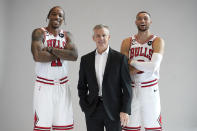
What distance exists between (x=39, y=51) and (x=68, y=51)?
1.08 feet

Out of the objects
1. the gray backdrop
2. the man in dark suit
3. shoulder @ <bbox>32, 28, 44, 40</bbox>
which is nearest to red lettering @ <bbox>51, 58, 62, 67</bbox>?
shoulder @ <bbox>32, 28, 44, 40</bbox>

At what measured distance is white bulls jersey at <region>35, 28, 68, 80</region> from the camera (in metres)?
2.79

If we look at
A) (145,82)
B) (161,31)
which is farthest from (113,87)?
(161,31)

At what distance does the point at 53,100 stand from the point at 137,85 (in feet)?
3.30

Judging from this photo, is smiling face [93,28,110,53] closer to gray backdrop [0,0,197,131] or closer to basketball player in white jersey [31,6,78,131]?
basketball player in white jersey [31,6,78,131]

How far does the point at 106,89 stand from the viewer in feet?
7.44

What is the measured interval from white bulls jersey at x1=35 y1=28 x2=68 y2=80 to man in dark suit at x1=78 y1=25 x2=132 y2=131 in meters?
0.57

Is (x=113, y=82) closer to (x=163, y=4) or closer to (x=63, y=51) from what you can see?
(x=63, y=51)

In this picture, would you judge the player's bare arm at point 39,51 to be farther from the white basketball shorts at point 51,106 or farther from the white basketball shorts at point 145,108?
the white basketball shorts at point 145,108

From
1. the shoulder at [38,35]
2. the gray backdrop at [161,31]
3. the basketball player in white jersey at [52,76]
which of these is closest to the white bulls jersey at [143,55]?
the basketball player in white jersey at [52,76]

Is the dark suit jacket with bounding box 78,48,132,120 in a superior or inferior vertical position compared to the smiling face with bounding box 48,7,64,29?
inferior
